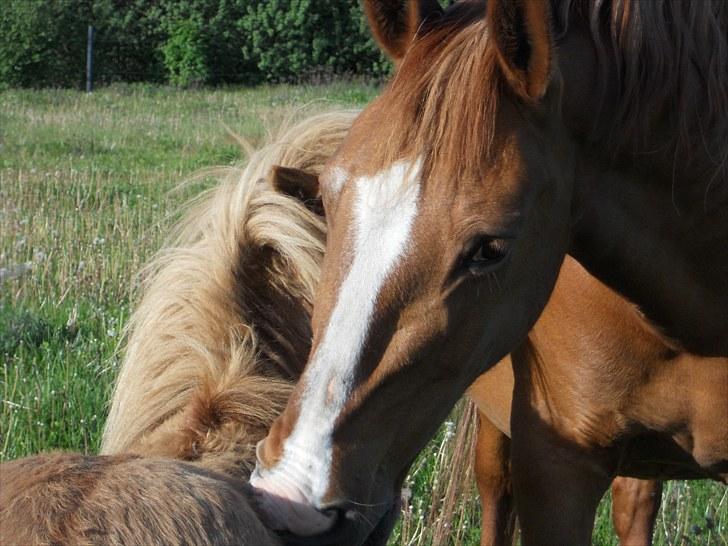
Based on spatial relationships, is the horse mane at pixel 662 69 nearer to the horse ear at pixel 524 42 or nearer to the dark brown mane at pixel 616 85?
the dark brown mane at pixel 616 85

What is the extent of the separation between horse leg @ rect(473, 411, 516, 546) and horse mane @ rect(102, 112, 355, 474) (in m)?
1.41

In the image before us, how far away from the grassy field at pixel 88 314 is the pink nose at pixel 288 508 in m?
1.68

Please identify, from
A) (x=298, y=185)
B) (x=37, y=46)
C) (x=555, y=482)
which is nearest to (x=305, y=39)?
(x=37, y=46)

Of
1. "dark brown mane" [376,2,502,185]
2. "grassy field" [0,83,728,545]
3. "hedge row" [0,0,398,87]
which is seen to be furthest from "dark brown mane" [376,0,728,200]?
"hedge row" [0,0,398,87]

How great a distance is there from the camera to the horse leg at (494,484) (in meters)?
3.83

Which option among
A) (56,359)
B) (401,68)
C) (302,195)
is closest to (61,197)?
(56,359)

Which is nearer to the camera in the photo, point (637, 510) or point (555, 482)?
point (555, 482)

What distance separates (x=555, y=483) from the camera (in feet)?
8.95

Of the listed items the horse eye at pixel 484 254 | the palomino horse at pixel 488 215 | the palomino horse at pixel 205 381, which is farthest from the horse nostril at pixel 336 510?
the horse eye at pixel 484 254

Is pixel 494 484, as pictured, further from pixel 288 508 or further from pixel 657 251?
pixel 288 508

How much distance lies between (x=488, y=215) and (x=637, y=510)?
7.50 ft

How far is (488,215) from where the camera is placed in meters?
1.96

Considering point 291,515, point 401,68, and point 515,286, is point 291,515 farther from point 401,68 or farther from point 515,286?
point 401,68

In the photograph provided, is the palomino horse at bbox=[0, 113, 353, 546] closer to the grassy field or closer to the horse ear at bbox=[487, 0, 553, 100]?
the grassy field
